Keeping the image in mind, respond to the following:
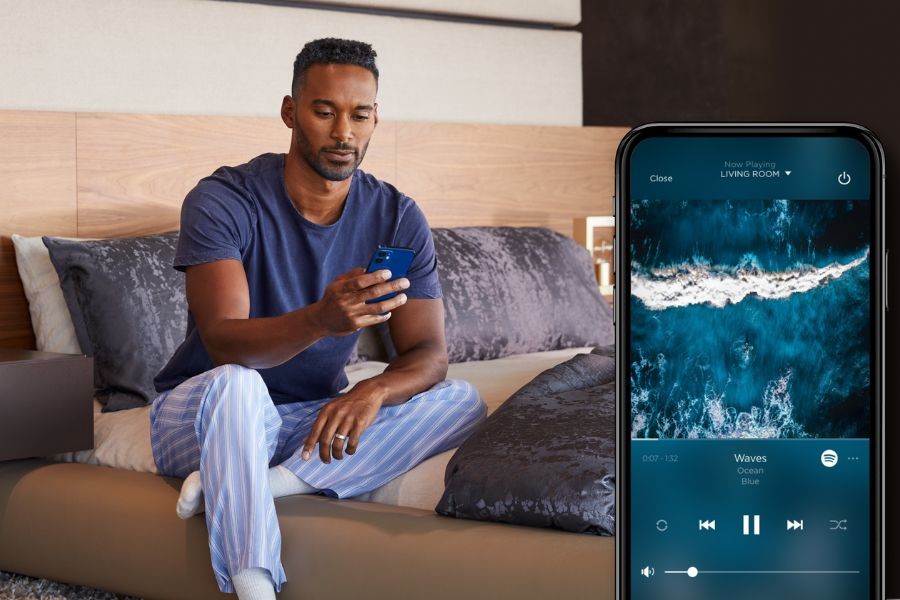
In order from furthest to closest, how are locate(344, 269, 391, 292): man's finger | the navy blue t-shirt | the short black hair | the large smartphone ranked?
1. the short black hair
2. the navy blue t-shirt
3. locate(344, 269, 391, 292): man's finger
4. the large smartphone

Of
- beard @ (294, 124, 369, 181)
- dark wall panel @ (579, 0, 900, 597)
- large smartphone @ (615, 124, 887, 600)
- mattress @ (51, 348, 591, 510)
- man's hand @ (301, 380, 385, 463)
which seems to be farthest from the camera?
beard @ (294, 124, 369, 181)

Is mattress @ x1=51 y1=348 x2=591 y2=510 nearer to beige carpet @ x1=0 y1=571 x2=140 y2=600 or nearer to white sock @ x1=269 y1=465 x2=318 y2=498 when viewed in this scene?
white sock @ x1=269 y1=465 x2=318 y2=498

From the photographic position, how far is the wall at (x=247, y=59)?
2.79 metres

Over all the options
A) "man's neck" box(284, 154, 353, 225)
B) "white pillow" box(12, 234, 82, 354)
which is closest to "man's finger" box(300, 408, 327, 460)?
"man's neck" box(284, 154, 353, 225)

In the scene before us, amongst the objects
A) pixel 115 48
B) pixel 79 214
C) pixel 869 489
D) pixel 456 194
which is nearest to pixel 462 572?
pixel 869 489

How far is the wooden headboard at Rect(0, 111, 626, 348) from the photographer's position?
2.70 metres

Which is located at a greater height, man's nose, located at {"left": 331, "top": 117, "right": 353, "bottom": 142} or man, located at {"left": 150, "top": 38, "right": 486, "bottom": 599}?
man's nose, located at {"left": 331, "top": 117, "right": 353, "bottom": 142}

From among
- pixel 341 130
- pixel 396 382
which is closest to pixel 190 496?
pixel 396 382

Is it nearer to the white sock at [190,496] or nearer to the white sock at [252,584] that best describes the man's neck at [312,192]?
the white sock at [190,496]

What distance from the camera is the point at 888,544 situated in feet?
1.24

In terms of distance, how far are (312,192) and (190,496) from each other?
0.65 metres

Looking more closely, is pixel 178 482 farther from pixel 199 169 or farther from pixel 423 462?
pixel 199 169

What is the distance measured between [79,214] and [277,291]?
37.5 inches

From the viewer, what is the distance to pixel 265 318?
5.98ft
